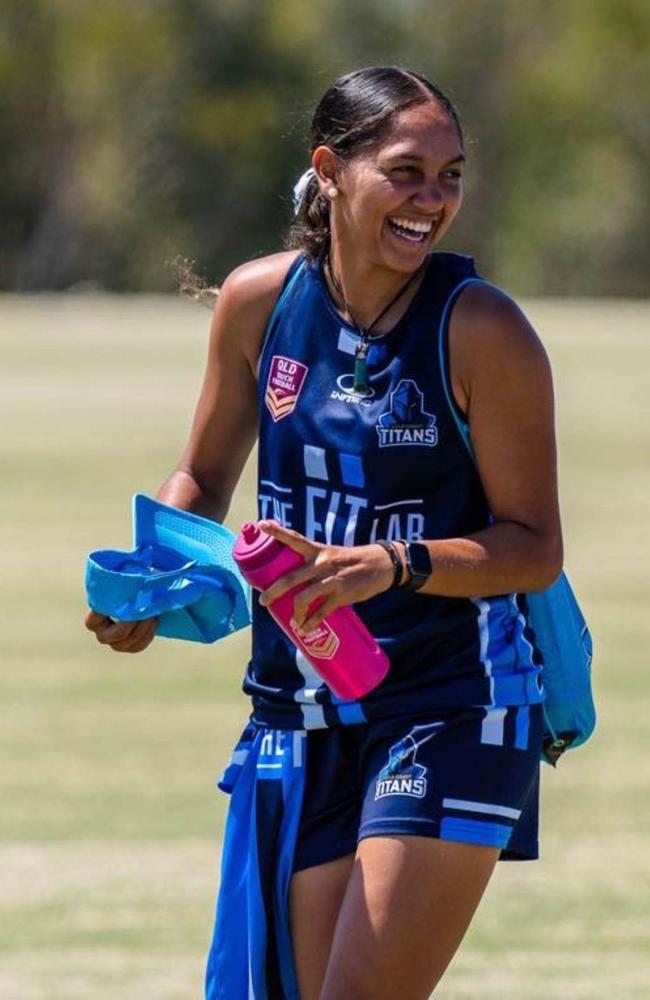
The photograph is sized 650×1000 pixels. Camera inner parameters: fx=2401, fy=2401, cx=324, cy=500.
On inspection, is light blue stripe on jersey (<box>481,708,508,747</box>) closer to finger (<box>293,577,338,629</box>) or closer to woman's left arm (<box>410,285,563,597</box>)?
woman's left arm (<box>410,285,563,597</box>)

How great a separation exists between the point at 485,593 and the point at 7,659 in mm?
8553

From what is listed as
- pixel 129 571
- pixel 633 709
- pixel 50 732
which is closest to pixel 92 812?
pixel 50 732

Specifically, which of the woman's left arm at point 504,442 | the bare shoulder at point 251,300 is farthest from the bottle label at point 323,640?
the bare shoulder at point 251,300

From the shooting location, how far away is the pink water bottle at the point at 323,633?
4184 mm

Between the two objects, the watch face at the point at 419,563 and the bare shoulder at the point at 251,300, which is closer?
the watch face at the point at 419,563

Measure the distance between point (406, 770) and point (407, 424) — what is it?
0.64 m

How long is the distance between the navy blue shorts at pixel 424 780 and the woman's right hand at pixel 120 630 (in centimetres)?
40

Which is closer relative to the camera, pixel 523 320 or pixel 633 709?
pixel 523 320

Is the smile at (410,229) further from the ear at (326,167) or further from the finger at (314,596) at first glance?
the finger at (314,596)

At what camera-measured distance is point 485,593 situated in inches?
175

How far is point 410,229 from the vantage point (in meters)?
4.56

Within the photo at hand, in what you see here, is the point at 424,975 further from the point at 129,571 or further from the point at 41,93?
the point at 41,93

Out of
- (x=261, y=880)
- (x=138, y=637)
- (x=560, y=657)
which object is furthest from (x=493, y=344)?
(x=261, y=880)

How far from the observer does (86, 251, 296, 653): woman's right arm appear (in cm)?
480
